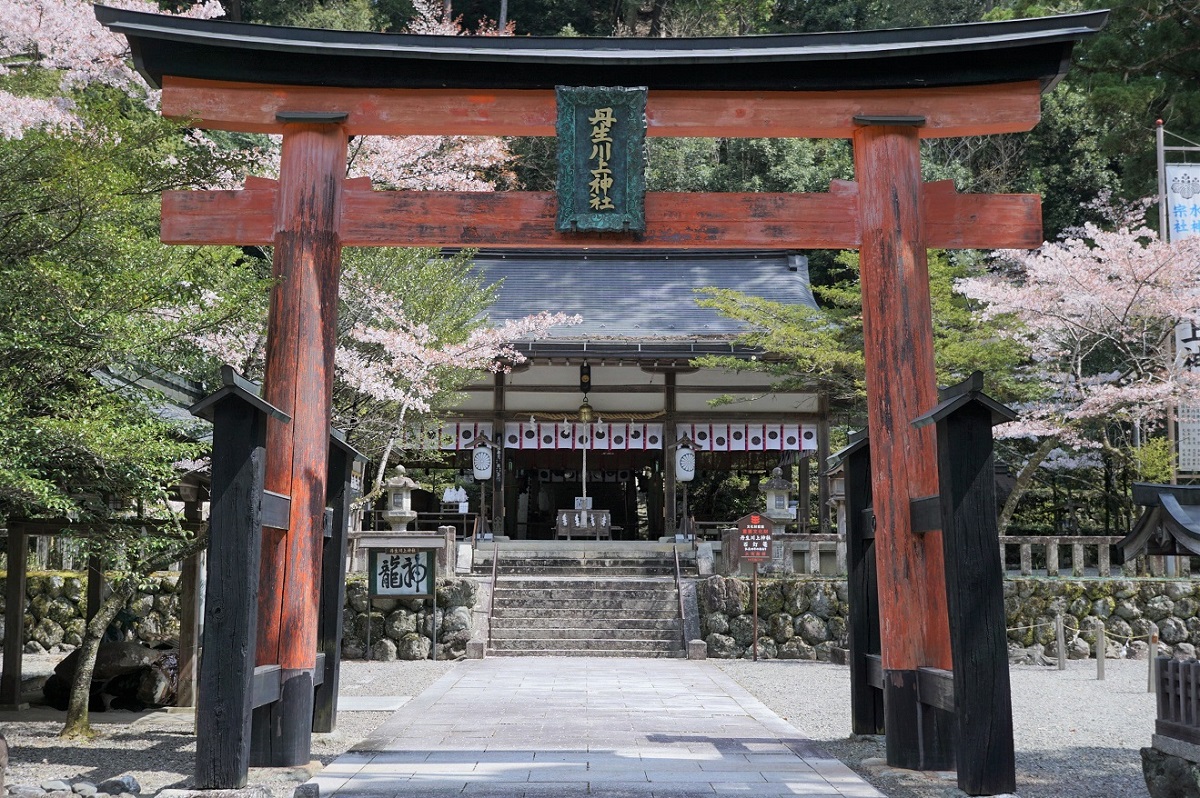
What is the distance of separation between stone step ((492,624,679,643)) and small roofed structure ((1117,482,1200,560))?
8997mm

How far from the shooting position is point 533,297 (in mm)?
23125

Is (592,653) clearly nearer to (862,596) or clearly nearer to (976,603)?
(862,596)

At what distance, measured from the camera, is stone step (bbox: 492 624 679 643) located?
49.3 ft

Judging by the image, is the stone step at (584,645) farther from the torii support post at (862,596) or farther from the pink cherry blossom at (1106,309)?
the torii support post at (862,596)

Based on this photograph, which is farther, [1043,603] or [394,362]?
[1043,603]

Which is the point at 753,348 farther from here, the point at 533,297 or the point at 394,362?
the point at 394,362

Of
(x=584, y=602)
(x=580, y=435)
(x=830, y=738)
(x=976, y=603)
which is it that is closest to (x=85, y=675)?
(x=830, y=738)

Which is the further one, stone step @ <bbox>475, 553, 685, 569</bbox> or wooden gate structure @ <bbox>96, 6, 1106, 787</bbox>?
stone step @ <bbox>475, 553, 685, 569</bbox>

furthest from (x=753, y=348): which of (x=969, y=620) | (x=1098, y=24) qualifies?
(x=969, y=620)

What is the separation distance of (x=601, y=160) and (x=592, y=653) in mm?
9203

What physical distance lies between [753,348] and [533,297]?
6033mm

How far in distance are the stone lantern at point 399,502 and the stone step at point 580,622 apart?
2.06m

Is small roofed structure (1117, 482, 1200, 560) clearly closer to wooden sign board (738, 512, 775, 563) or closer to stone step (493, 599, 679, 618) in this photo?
wooden sign board (738, 512, 775, 563)

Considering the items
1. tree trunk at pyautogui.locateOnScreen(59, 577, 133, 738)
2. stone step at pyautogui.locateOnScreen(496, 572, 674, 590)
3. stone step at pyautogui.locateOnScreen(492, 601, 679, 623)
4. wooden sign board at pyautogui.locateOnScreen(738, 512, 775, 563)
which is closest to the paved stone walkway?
tree trunk at pyautogui.locateOnScreen(59, 577, 133, 738)
